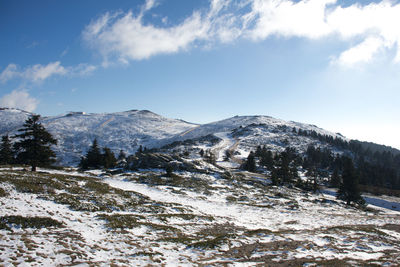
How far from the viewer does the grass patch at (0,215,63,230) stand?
11586 mm

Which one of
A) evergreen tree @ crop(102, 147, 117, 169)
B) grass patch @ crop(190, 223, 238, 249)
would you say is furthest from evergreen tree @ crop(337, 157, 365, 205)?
evergreen tree @ crop(102, 147, 117, 169)

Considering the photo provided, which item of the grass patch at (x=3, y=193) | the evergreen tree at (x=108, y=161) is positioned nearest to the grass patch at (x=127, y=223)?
the grass patch at (x=3, y=193)

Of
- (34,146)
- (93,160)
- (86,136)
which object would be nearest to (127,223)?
(34,146)

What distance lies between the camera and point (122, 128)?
19912 cm

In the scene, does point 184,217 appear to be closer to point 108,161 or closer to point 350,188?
point 350,188

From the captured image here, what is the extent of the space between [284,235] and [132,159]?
1656 inches

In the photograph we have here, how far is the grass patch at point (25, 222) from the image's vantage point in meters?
11.6

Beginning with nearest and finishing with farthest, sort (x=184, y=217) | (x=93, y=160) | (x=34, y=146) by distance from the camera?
(x=184, y=217)
(x=34, y=146)
(x=93, y=160)

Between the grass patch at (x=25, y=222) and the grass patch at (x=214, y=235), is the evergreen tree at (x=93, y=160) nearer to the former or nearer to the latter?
the grass patch at (x=25, y=222)

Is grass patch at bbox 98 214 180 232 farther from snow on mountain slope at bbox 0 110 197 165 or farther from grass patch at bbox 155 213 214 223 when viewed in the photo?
snow on mountain slope at bbox 0 110 197 165

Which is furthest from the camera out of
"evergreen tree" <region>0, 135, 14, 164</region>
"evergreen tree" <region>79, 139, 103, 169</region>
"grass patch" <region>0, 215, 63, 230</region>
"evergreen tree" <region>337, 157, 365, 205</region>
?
"evergreen tree" <region>79, 139, 103, 169</region>

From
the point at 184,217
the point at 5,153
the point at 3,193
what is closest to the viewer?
the point at 3,193

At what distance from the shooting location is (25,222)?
12211 millimetres

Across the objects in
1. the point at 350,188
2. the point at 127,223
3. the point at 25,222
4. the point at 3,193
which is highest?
the point at 3,193
